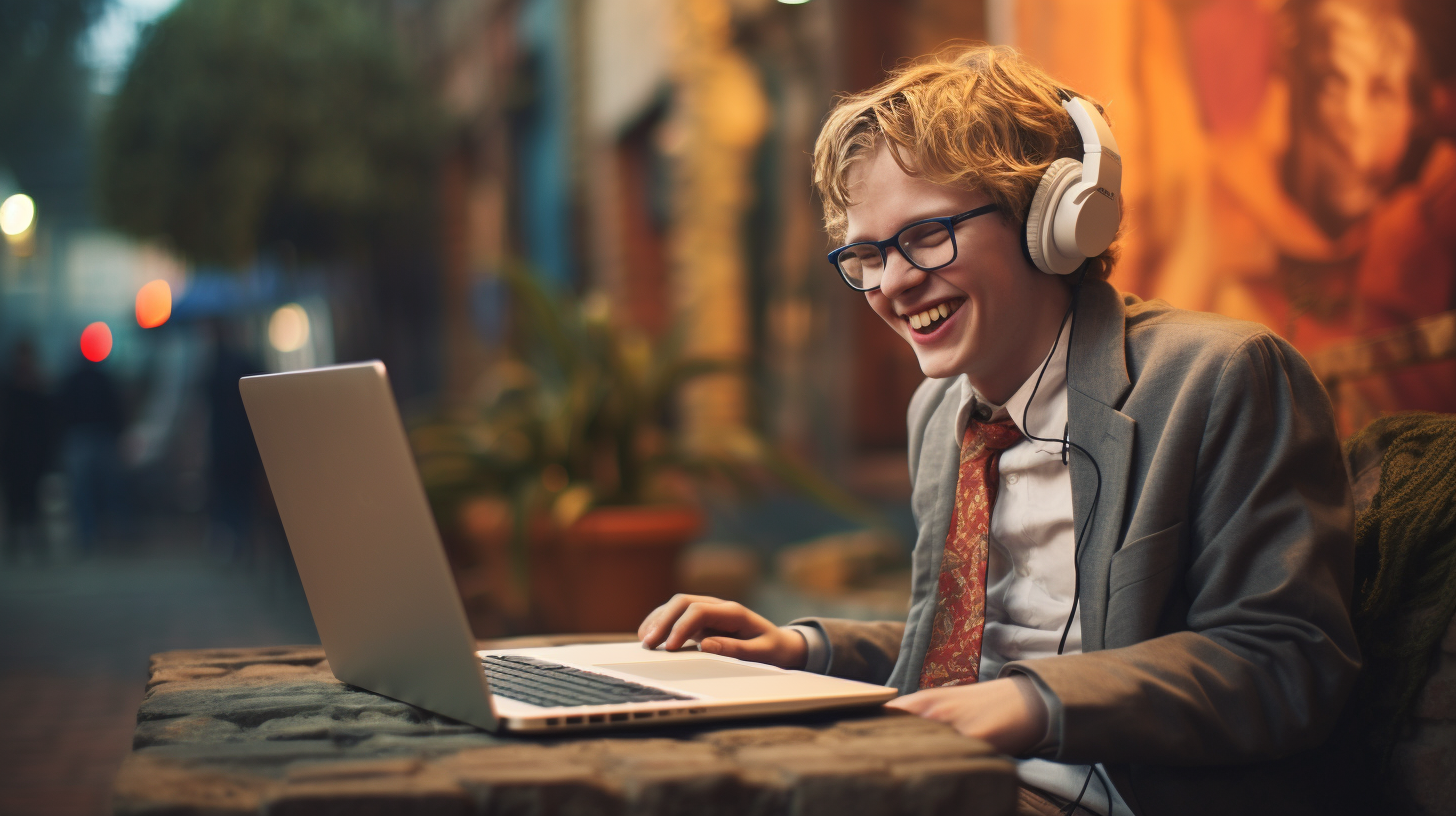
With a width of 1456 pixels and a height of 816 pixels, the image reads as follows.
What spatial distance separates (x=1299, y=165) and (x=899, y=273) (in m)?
0.95

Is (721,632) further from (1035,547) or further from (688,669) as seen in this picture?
(1035,547)

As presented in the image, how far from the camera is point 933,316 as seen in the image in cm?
150

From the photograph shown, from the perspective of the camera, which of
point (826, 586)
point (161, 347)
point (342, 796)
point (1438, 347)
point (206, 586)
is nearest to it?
point (342, 796)

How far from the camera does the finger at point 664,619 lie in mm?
1460

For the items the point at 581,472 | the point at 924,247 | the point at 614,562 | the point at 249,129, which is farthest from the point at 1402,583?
the point at 249,129

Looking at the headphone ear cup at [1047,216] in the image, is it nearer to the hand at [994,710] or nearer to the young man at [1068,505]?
the young man at [1068,505]

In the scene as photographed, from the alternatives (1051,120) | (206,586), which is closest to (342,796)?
(1051,120)

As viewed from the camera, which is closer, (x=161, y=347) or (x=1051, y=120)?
(x=1051, y=120)

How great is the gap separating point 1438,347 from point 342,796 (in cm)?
164

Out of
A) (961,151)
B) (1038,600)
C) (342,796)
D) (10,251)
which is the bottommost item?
(1038,600)

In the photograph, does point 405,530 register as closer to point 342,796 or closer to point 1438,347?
point 342,796

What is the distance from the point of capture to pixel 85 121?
54.1 ft

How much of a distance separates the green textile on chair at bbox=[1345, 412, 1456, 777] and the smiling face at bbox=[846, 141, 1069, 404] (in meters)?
0.43

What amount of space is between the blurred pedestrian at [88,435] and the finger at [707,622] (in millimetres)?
9742
